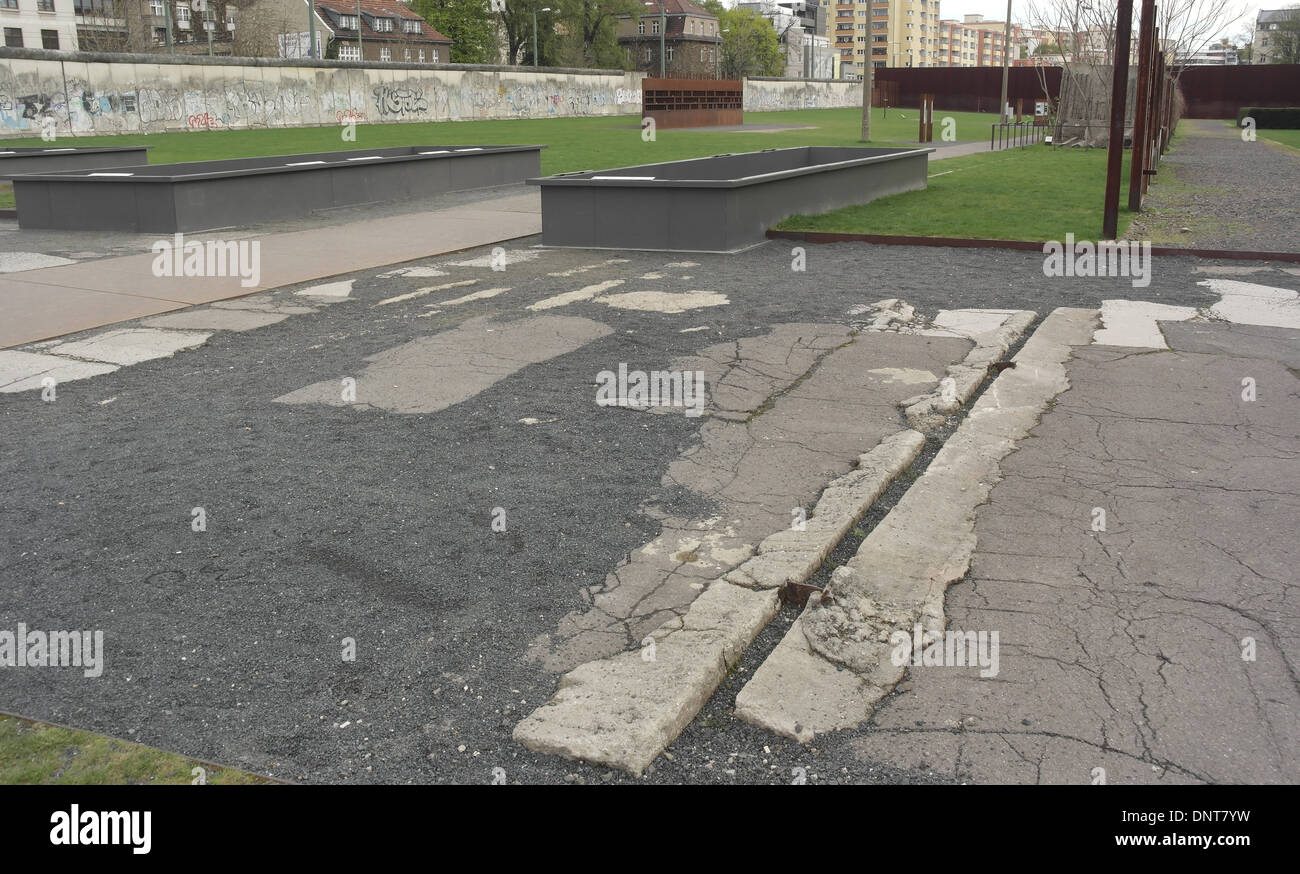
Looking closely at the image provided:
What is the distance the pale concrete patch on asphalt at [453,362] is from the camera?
6.76 m

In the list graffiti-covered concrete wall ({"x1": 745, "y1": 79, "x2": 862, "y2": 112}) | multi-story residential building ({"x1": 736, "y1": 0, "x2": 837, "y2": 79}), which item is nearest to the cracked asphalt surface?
graffiti-covered concrete wall ({"x1": 745, "y1": 79, "x2": 862, "y2": 112})

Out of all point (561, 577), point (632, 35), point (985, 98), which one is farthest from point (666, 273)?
point (632, 35)

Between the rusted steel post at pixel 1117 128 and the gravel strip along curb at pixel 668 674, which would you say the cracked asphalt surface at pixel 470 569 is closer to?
the gravel strip along curb at pixel 668 674

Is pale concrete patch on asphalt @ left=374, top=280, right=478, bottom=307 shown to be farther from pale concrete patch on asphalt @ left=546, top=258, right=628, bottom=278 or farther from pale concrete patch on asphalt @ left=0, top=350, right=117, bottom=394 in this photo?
pale concrete patch on asphalt @ left=0, top=350, right=117, bottom=394

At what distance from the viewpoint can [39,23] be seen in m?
73.2

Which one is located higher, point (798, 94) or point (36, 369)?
point (798, 94)

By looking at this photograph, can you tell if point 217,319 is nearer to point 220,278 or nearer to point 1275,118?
point 220,278

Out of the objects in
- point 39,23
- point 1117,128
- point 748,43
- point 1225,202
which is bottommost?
point 1225,202

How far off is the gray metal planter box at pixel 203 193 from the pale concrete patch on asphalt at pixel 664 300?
7.24m

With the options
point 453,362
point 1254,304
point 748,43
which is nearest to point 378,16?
point 748,43

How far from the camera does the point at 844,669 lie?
11.9 feet

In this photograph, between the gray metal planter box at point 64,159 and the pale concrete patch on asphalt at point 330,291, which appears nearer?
the pale concrete patch on asphalt at point 330,291

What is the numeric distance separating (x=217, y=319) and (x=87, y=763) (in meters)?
6.77

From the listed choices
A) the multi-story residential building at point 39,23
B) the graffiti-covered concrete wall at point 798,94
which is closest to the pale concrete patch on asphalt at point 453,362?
the graffiti-covered concrete wall at point 798,94
